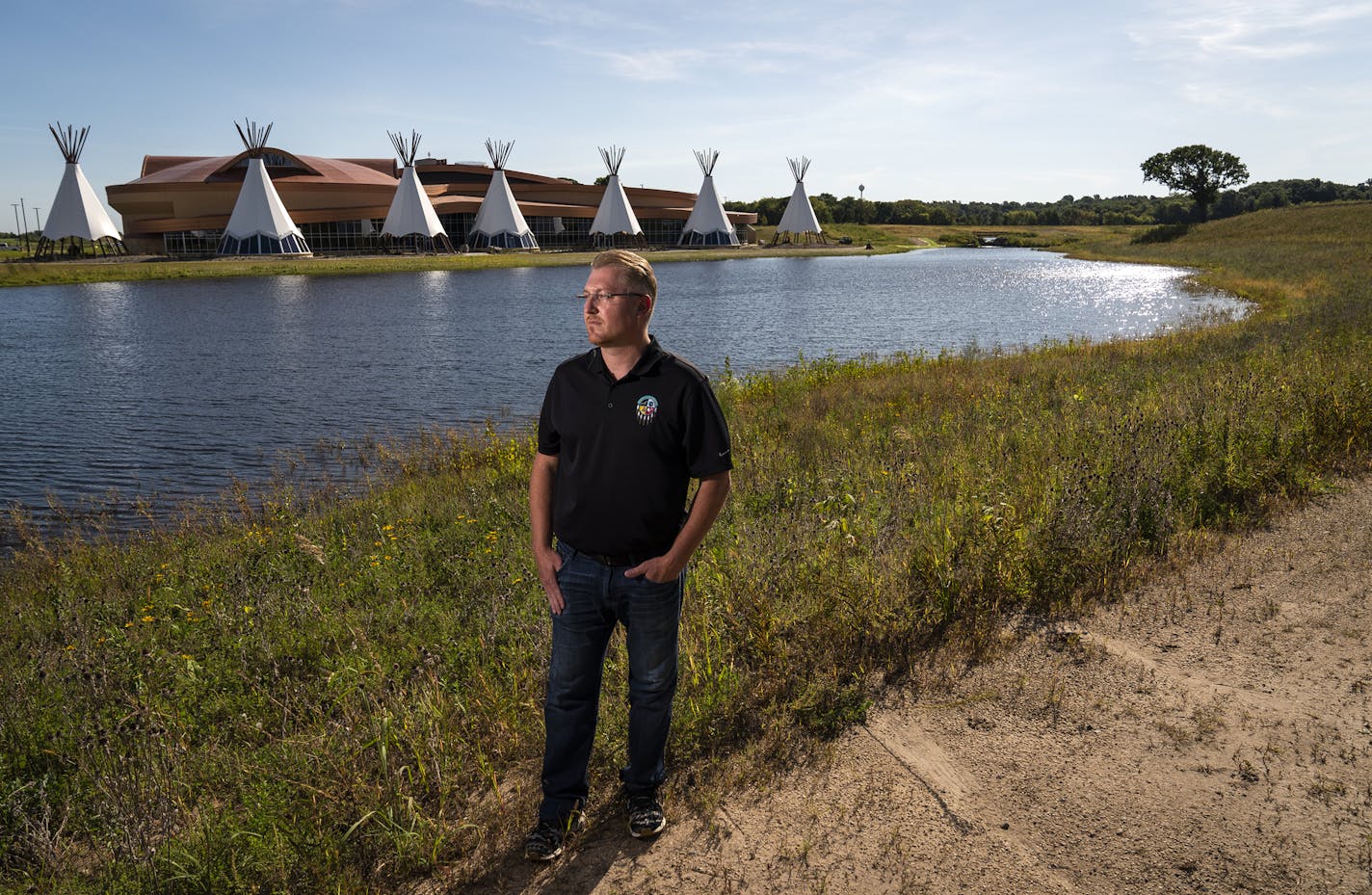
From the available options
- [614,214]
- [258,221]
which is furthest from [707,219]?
[258,221]

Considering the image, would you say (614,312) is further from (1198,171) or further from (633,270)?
(1198,171)

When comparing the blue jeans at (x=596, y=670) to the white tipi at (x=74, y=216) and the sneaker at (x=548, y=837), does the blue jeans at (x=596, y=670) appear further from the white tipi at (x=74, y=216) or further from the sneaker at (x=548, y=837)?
the white tipi at (x=74, y=216)

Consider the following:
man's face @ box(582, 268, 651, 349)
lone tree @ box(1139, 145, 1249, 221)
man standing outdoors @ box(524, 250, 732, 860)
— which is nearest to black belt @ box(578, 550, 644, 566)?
man standing outdoors @ box(524, 250, 732, 860)

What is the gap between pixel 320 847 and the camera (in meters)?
3.17

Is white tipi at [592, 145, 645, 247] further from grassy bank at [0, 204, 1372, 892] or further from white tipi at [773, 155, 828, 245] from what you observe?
grassy bank at [0, 204, 1372, 892]

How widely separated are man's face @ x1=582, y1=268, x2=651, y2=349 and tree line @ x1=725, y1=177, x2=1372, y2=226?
111 metres

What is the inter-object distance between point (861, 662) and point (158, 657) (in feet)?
13.3

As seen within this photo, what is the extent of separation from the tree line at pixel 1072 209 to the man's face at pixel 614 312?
111m

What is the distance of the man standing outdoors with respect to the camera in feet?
9.82

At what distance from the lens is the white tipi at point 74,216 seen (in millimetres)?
63844

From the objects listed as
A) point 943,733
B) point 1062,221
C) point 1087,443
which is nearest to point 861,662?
point 943,733

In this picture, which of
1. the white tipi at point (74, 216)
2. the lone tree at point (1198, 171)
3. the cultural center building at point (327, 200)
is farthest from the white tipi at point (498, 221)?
the lone tree at point (1198, 171)

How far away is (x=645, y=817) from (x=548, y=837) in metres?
0.36

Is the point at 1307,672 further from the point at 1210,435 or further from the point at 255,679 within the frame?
the point at 255,679
